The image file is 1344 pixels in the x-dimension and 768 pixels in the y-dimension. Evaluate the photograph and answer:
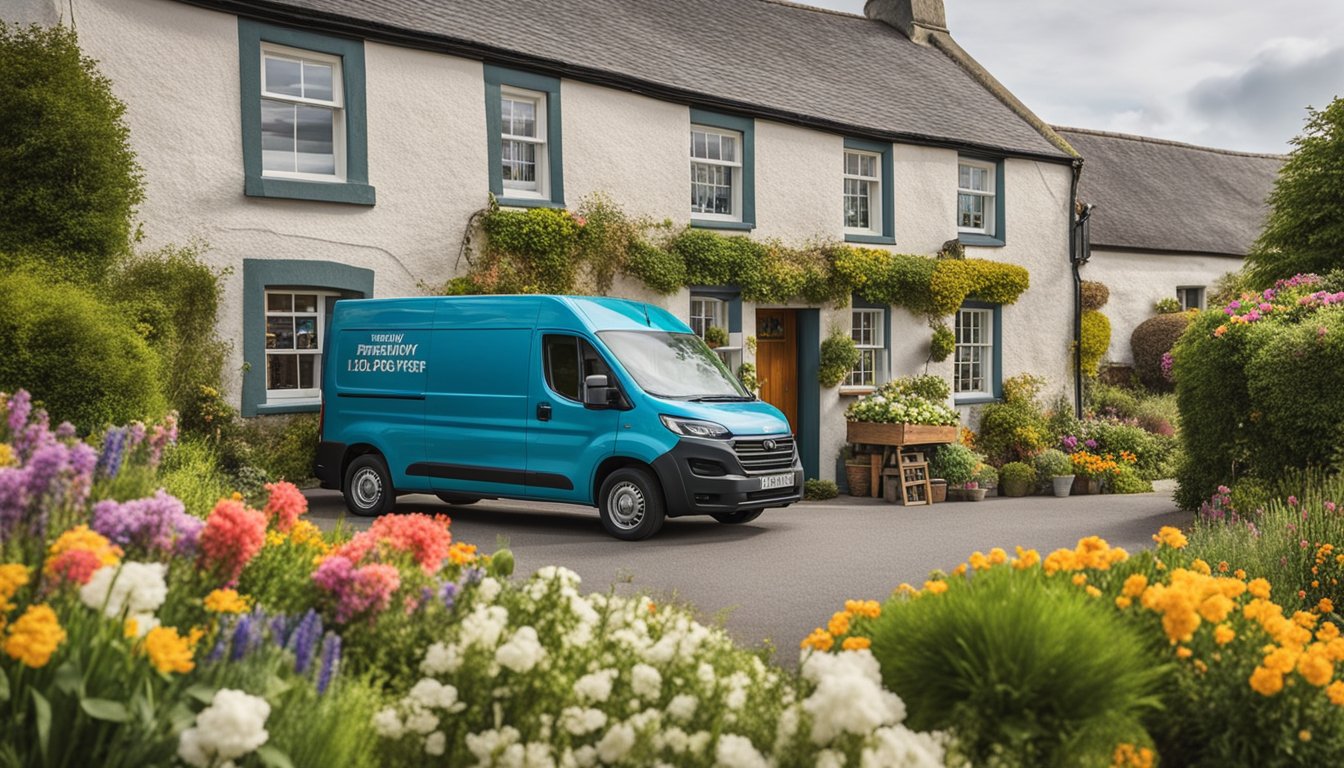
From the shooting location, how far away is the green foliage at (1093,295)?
25.2m

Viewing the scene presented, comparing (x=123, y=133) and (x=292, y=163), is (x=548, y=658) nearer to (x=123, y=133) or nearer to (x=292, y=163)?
(x=123, y=133)

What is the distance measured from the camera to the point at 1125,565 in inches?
192

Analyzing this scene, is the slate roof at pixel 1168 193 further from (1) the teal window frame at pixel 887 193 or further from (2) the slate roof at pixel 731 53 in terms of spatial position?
(1) the teal window frame at pixel 887 193

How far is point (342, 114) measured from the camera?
14.3 metres

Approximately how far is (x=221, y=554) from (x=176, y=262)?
390 inches

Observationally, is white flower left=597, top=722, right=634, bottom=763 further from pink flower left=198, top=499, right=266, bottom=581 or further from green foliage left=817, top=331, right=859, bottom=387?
green foliage left=817, top=331, right=859, bottom=387

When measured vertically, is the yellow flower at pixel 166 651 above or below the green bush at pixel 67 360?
below

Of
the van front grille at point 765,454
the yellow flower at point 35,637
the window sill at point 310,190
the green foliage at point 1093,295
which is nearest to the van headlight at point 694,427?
the van front grille at point 765,454

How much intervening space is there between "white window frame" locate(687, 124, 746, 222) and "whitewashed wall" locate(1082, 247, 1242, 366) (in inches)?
423

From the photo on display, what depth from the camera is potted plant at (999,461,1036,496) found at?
19.0m

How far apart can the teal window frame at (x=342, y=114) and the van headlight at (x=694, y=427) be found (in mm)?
5425

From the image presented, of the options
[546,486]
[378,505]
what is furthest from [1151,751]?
[378,505]

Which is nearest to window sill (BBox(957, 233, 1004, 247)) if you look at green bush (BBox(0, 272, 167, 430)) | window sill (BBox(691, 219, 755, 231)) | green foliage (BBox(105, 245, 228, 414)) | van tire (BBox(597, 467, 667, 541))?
window sill (BBox(691, 219, 755, 231))

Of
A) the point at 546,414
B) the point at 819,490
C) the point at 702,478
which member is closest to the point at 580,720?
the point at 702,478
